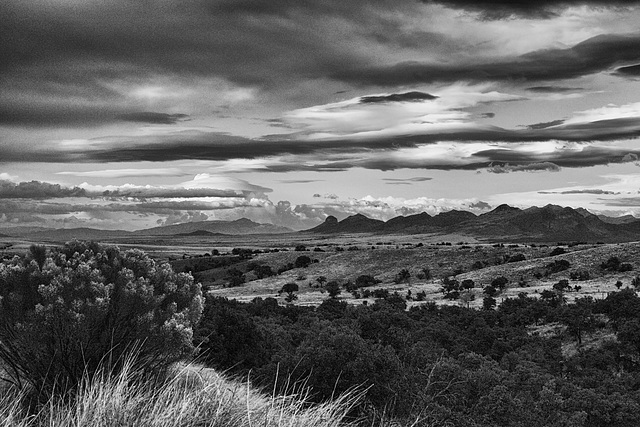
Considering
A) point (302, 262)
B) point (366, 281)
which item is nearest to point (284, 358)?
point (366, 281)

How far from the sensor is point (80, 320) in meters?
10.7

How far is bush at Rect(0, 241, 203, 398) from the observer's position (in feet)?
35.1

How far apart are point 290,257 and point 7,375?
150 metres

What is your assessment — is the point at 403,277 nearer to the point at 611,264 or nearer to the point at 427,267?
the point at 427,267

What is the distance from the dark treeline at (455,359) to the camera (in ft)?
64.4

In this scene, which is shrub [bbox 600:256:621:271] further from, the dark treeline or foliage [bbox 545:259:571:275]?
the dark treeline

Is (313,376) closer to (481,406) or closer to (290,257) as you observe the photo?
(481,406)

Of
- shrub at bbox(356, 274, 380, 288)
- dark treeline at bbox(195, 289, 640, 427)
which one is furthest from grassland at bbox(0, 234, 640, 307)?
dark treeline at bbox(195, 289, 640, 427)

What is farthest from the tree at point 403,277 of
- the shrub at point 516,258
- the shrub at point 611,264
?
the shrub at point 611,264

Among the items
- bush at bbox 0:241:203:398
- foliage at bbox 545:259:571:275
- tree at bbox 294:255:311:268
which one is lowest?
tree at bbox 294:255:311:268

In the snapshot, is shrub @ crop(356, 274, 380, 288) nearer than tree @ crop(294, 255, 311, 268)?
Yes

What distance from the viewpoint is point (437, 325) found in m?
52.3

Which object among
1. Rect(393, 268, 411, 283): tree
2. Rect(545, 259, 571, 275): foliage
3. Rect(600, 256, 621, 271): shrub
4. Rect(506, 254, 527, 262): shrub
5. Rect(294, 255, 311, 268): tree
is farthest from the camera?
Rect(294, 255, 311, 268): tree

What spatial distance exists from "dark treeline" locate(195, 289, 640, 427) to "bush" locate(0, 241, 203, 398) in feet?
9.15
